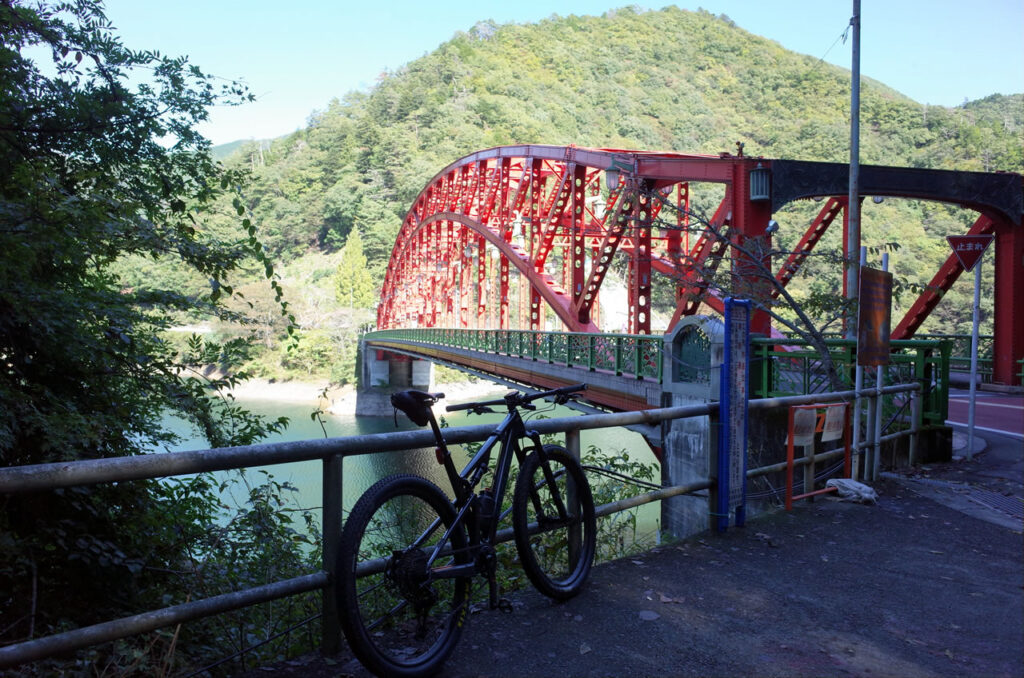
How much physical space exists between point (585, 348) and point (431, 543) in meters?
11.9

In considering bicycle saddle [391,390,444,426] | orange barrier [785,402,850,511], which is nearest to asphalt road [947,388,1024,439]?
orange barrier [785,402,850,511]

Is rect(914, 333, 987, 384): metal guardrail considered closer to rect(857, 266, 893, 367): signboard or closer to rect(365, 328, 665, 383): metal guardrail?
rect(365, 328, 665, 383): metal guardrail

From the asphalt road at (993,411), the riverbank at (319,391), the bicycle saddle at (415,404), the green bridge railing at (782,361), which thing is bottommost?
the riverbank at (319,391)

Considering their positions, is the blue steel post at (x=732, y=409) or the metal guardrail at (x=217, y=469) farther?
the blue steel post at (x=732, y=409)

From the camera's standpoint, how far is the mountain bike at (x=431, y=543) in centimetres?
268

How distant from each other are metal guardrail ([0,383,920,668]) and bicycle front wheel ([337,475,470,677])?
0.17 meters

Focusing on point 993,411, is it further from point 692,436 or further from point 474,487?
point 474,487

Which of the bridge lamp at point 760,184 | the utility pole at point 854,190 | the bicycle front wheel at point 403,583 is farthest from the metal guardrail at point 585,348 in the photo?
the bicycle front wheel at point 403,583

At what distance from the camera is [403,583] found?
112 inches

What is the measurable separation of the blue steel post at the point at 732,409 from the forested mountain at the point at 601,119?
41115 millimetres

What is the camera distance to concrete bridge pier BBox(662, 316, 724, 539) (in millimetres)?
5180

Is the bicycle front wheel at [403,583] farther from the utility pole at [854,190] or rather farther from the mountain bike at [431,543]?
the utility pole at [854,190]

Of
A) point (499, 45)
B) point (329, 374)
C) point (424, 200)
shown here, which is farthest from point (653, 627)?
point (499, 45)

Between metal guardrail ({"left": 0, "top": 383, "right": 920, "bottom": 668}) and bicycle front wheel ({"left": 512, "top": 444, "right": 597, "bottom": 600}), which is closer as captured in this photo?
metal guardrail ({"left": 0, "top": 383, "right": 920, "bottom": 668})
